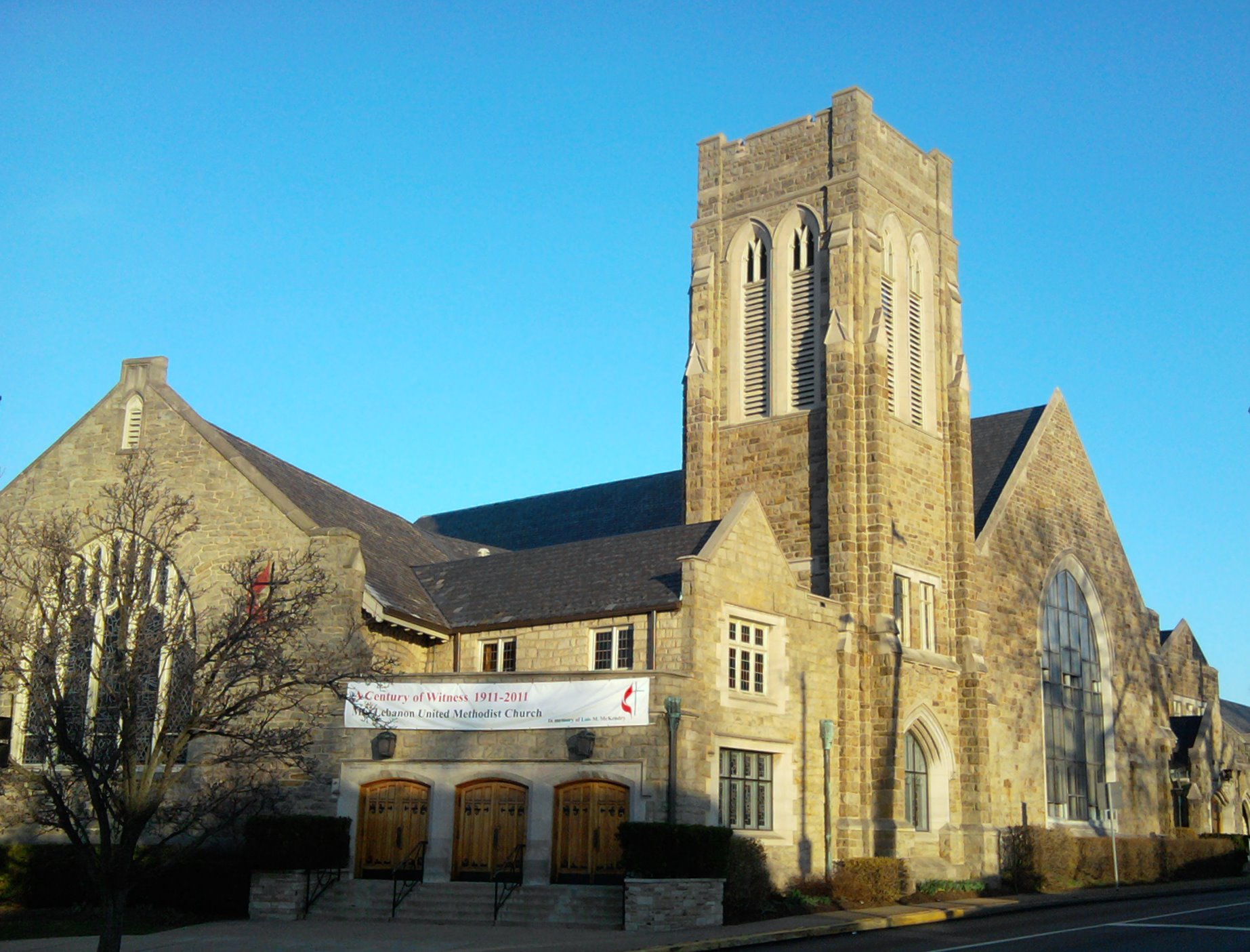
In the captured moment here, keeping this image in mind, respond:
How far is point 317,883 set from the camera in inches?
979

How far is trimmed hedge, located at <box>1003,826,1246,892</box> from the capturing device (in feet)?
105

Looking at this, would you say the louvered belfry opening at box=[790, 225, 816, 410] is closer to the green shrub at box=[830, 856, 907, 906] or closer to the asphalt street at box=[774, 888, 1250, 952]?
the green shrub at box=[830, 856, 907, 906]

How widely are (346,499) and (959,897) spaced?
17677 millimetres

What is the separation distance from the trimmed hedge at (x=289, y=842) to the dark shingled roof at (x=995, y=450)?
1891 cm

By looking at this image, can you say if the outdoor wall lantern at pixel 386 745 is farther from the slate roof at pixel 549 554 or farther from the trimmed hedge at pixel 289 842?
the slate roof at pixel 549 554

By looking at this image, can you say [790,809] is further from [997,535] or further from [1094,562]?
[1094,562]

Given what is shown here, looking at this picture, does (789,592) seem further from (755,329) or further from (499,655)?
(755,329)

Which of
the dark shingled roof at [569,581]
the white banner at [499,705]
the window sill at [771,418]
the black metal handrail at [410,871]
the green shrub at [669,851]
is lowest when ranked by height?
the black metal handrail at [410,871]

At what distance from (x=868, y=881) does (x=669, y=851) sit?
6402mm

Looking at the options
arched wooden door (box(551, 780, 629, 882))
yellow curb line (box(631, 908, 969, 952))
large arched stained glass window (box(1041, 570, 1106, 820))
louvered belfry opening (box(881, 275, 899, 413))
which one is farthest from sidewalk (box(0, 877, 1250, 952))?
louvered belfry opening (box(881, 275, 899, 413))

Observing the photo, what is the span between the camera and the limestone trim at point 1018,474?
34875 millimetres

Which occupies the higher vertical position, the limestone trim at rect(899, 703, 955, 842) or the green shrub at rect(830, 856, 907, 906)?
the limestone trim at rect(899, 703, 955, 842)

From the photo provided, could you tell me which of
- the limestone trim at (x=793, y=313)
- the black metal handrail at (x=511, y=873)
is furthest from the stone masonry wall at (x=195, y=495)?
the limestone trim at (x=793, y=313)

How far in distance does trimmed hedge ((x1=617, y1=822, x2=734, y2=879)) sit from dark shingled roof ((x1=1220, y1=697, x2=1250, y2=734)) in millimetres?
41252
